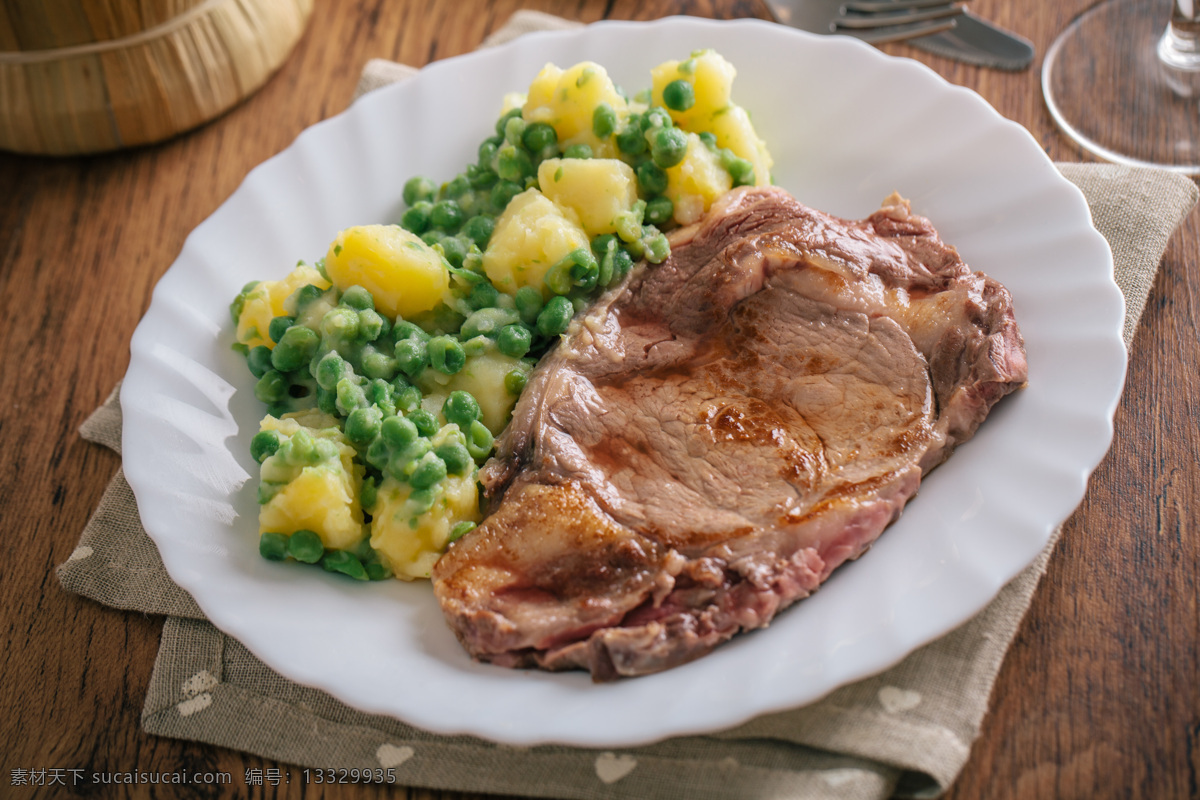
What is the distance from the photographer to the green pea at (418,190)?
175 inches

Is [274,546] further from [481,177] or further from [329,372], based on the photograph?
[481,177]

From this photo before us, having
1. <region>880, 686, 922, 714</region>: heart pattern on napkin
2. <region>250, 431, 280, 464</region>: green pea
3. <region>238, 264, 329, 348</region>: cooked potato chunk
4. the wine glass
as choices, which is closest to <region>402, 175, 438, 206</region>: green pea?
<region>238, 264, 329, 348</region>: cooked potato chunk

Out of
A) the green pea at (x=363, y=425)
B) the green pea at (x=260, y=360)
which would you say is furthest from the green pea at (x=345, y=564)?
the green pea at (x=260, y=360)

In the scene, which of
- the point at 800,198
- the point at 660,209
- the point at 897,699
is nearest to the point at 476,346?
the point at 660,209

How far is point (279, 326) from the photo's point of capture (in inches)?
148

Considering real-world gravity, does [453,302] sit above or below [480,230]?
below

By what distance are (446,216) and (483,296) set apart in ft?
1.85

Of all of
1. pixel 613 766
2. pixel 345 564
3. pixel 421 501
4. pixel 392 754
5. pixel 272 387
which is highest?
pixel 421 501

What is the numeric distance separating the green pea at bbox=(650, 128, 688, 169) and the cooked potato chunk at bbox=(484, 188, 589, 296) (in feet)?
1.45

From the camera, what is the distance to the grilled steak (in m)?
2.96

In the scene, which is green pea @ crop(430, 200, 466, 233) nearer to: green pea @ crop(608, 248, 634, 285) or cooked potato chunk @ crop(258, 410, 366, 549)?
green pea @ crop(608, 248, 634, 285)

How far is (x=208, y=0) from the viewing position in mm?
5094

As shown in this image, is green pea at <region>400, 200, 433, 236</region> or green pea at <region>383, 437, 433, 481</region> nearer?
green pea at <region>383, 437, 433, 481</region>

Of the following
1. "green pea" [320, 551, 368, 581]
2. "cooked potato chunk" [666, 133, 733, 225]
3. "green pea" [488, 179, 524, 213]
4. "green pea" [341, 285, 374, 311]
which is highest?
"cooked potato chunk" [666, 133, 733, 225]
